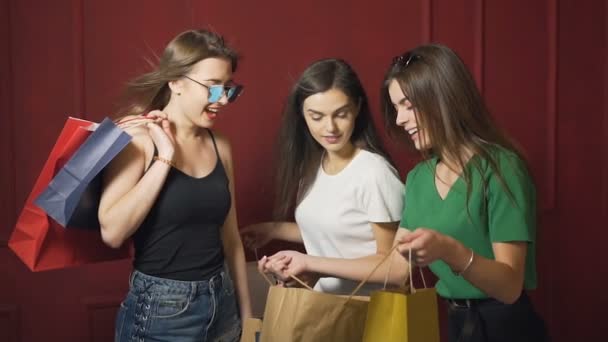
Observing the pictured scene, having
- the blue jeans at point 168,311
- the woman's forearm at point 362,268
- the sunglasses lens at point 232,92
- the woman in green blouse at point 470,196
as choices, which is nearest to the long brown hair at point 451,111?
the woman in green blouse at point 470,196

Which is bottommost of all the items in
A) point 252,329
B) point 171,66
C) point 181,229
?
point 252,329

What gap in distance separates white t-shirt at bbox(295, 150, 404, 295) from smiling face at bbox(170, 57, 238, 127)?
409 mm

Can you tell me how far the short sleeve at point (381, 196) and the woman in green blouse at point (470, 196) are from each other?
0.45 ft

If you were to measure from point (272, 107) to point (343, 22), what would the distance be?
40 centimetres

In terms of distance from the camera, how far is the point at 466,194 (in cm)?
175

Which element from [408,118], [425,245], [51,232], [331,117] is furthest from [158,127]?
[425,245]

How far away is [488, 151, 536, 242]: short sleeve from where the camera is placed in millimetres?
1682

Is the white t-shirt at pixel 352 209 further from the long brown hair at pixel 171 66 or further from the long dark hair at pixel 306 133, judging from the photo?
the long brown hair at pixel 171 66

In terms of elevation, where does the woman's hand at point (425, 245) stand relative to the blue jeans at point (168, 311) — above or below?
above

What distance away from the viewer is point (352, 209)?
2.04 meters

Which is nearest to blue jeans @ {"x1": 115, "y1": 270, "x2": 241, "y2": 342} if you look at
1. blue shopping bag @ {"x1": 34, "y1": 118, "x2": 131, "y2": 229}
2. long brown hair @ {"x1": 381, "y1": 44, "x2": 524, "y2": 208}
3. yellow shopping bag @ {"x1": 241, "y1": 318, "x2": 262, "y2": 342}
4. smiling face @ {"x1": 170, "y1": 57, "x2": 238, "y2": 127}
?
yellow shopping bag @ {"x1": 241, "y1": 318, "x2": 262, "y2": 342}

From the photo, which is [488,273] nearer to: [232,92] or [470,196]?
[470,196]

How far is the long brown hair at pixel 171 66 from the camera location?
1885mm

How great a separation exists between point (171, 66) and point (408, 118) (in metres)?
0.61
